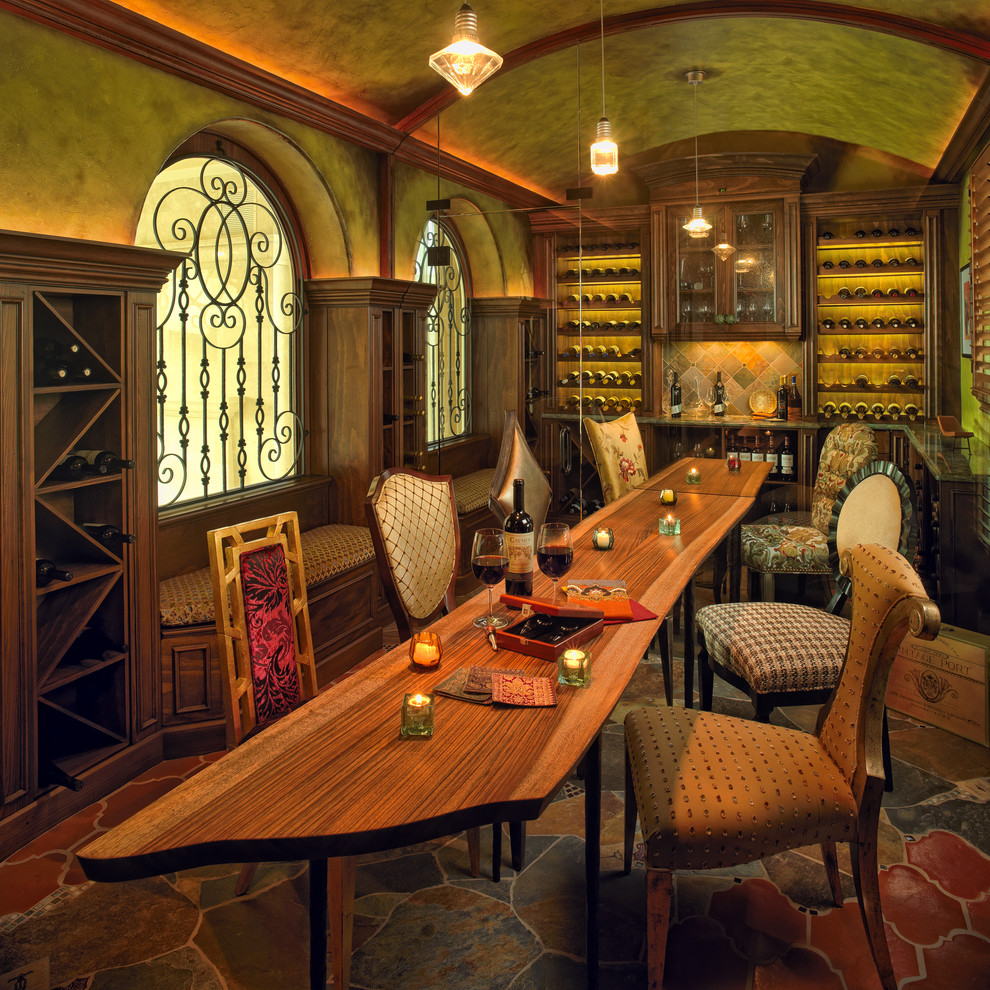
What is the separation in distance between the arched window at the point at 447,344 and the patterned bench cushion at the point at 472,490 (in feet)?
1.02

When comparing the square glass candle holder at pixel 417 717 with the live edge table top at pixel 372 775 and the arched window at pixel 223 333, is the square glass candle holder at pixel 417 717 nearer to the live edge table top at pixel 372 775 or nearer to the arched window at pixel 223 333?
the live edge table top at pixel 372 775

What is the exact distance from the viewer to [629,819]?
Result: 2.35 meters

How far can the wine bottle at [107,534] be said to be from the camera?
9.94 ft

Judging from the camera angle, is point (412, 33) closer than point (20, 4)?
No

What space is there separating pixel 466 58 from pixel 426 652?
1.71 m

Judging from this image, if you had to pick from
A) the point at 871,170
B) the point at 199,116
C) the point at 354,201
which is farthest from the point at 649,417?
the point at 199,116

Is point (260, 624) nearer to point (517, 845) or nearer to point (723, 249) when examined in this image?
point (517, 845)

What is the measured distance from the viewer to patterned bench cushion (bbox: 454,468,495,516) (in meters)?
5.56

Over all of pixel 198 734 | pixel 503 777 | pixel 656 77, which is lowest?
pixel 198 734

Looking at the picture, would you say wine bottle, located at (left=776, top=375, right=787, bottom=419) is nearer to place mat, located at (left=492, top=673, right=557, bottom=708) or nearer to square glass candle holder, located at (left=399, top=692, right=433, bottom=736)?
place mat, located at (left=492, top=673, right=557, bottom=708)

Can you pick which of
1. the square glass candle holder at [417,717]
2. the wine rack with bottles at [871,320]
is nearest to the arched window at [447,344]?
the wine rack with bottles at [871,320]

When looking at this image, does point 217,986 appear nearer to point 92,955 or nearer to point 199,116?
point 92,955

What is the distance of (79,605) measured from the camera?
9.86 feet

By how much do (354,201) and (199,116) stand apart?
1.15 m
